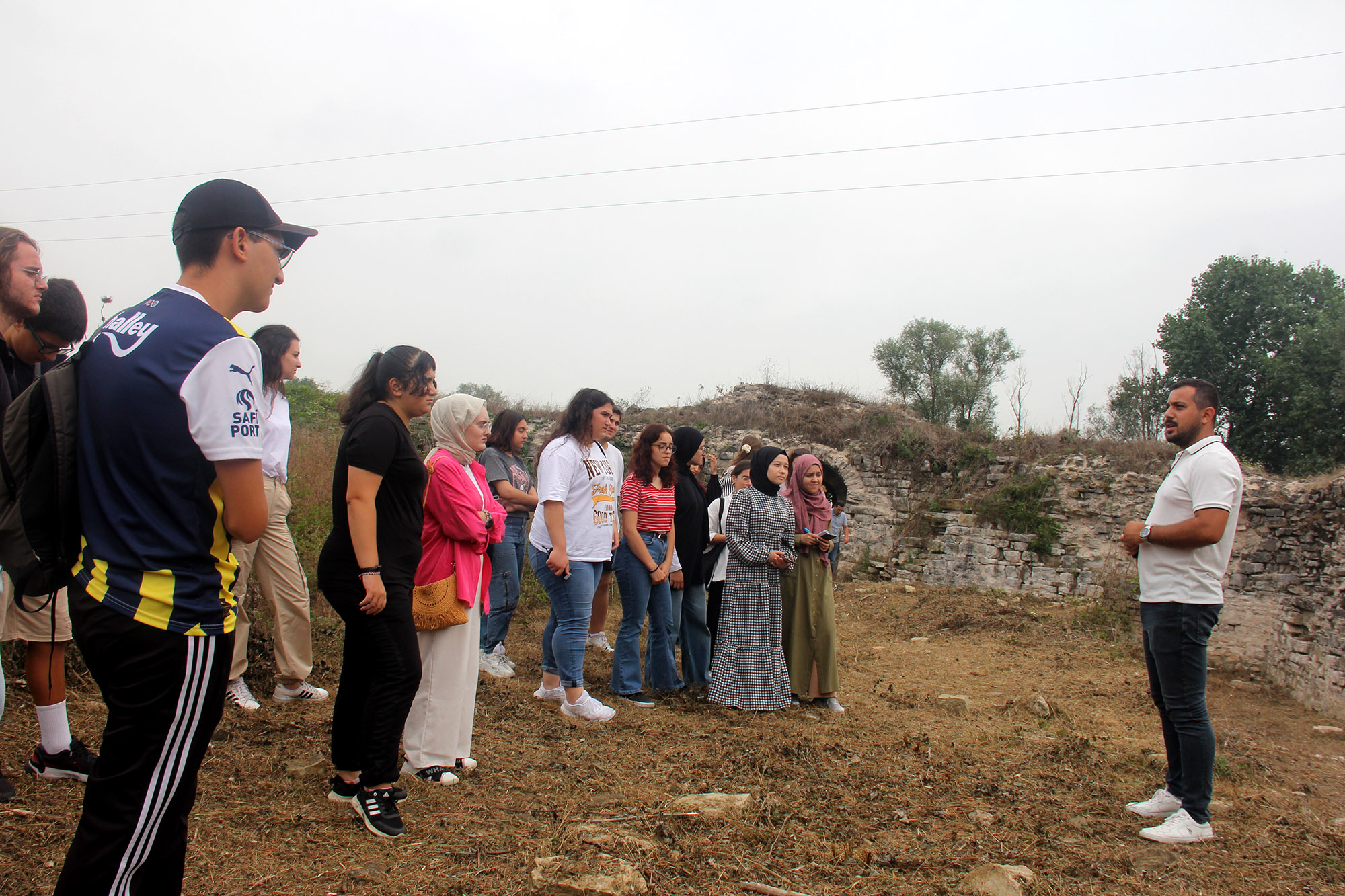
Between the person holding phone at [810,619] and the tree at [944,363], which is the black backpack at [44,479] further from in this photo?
the tree at [944,363]

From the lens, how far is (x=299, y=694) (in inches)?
170

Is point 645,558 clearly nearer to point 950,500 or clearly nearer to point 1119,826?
point 1119,826

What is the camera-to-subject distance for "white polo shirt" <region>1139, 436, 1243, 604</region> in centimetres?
326

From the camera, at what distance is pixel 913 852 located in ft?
9.71

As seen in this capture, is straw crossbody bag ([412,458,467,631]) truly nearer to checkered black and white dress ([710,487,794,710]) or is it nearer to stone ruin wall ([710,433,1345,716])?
checkered black and white dress ([710,487,794,710])

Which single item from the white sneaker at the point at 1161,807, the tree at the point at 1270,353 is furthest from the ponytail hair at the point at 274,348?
the tree at the point at 1270,353

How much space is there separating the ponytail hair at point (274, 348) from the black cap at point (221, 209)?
2279mm

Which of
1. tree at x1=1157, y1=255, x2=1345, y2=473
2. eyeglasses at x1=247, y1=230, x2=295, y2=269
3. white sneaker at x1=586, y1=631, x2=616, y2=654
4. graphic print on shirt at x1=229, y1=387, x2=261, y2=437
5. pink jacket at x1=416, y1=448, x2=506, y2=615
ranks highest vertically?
tree at x1=1157, y1=255, x2=1345, y2=473

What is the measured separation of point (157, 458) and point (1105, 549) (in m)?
11.7

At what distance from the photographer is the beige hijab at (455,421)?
3.59 metres

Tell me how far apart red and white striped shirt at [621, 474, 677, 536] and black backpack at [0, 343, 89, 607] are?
357 cm

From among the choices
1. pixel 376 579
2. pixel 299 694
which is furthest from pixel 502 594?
pixel 376 579

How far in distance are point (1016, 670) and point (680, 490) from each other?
3749 mm

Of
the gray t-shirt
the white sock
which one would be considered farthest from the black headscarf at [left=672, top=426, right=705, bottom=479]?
the white sock
